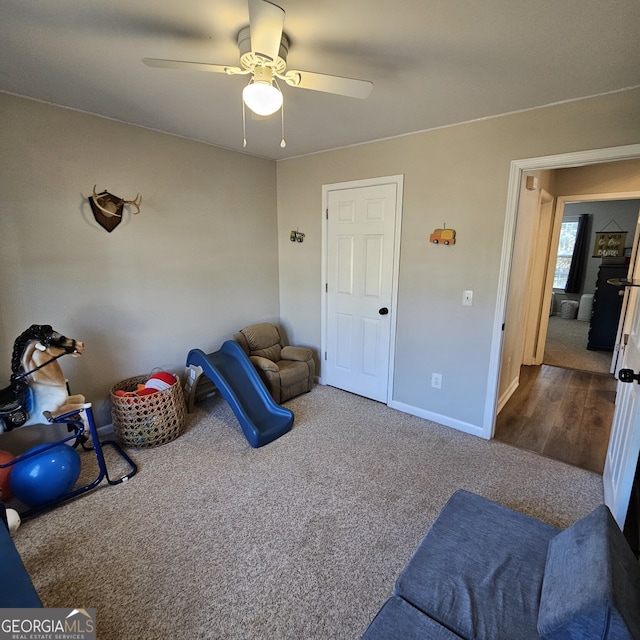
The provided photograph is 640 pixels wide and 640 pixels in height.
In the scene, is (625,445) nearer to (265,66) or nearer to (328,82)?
(328,82)

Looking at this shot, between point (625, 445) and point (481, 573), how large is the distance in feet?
3.68

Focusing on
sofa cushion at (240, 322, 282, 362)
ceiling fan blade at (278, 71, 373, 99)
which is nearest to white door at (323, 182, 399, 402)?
sofa cushion at (240, 322, 282, 362)

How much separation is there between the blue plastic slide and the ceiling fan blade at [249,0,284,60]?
227cm

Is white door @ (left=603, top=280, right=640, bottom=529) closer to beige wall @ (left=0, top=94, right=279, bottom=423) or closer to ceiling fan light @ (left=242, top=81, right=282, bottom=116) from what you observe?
ceiling fan light @ (left=242, top=81, right=282, bottom=116)

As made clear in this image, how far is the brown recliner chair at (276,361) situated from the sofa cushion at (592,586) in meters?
2.50

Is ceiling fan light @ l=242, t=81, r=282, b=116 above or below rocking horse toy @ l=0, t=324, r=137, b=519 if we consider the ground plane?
above

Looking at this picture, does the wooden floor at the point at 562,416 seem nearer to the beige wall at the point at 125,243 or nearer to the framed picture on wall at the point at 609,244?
the beige wall at the point at 125,243

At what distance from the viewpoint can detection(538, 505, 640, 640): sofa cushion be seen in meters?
0.92

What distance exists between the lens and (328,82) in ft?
5.08

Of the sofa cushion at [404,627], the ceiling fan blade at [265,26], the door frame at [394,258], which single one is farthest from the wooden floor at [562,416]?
the ceiling fan blade at [265,26]

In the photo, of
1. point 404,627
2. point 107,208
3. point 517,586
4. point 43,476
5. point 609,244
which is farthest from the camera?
point 609,244

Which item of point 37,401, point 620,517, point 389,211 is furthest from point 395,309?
point 37,401

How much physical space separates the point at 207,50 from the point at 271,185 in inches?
85.7

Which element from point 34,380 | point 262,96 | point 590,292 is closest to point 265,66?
point 262,96
